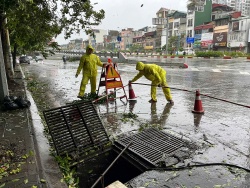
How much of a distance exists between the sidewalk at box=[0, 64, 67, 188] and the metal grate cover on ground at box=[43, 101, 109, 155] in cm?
32

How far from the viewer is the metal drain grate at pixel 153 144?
3789 mm

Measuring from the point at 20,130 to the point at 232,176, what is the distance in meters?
3.76

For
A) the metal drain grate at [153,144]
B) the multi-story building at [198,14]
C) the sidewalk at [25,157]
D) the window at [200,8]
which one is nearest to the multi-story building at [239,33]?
the multi-story building at [198,14]

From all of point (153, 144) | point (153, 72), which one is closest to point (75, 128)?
point (153, 144)

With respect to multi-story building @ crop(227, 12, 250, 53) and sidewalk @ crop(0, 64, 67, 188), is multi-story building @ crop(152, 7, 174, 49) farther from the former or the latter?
sidewalk @ crop(0, 64, 67, 188)

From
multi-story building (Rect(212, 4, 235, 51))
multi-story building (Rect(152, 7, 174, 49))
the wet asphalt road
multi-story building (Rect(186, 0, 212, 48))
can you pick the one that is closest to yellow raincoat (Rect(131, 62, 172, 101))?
the wet asphalt road

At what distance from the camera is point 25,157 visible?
3385 mm

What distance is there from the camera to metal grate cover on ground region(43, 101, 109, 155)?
3.77 metres

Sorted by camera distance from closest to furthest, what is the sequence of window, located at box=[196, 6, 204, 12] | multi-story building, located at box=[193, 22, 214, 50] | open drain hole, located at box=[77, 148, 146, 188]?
1. open drain hole, located at box=[77, 148, 146, 188]
2. multi-story building, located at box=[193, 22, 214, 50]
3. window, located at box=[196, 6, 204, 12]

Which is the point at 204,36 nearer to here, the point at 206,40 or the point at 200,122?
the point at 206,40

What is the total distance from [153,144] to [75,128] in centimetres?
140

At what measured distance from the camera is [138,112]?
253 inches

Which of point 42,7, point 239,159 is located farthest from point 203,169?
point 42,7

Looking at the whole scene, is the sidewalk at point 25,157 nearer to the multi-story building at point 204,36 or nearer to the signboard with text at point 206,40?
the signboard with text at point 206,40
